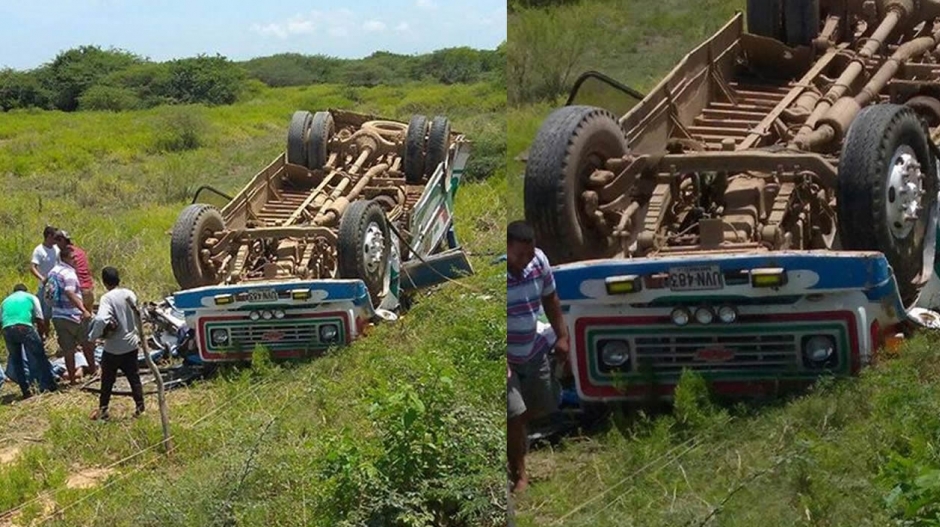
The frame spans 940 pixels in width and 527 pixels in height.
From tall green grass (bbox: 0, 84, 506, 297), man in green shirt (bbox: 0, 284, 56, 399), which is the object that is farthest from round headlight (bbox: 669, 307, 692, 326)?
man in green shirt (bbox: 0, 284, 56, 399)

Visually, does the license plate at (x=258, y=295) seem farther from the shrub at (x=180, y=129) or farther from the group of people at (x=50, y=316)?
the shrub at (x=180, y=129)

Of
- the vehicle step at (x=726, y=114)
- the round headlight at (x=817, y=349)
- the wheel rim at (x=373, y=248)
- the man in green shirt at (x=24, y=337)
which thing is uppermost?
the vehicle step at (x=726, y=114)

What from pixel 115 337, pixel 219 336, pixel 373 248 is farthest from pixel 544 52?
pixel 373 248

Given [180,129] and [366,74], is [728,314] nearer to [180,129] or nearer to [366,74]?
[366,74]

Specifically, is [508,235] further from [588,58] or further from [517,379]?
[588,58]

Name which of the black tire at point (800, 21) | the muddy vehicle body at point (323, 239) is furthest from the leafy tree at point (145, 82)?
the black tire at point (800, 21)

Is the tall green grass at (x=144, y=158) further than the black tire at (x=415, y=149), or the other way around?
the tall green grass at (x=144, y=158)

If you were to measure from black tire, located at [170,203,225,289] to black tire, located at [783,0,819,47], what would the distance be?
6.23 meters

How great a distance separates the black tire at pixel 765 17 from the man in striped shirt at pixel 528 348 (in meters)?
0.80

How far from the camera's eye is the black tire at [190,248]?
8.50 m

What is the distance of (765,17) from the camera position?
2514mm

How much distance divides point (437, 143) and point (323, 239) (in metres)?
1.45

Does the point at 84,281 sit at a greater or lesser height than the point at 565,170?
lesser

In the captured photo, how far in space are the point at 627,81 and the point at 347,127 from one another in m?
8.44
